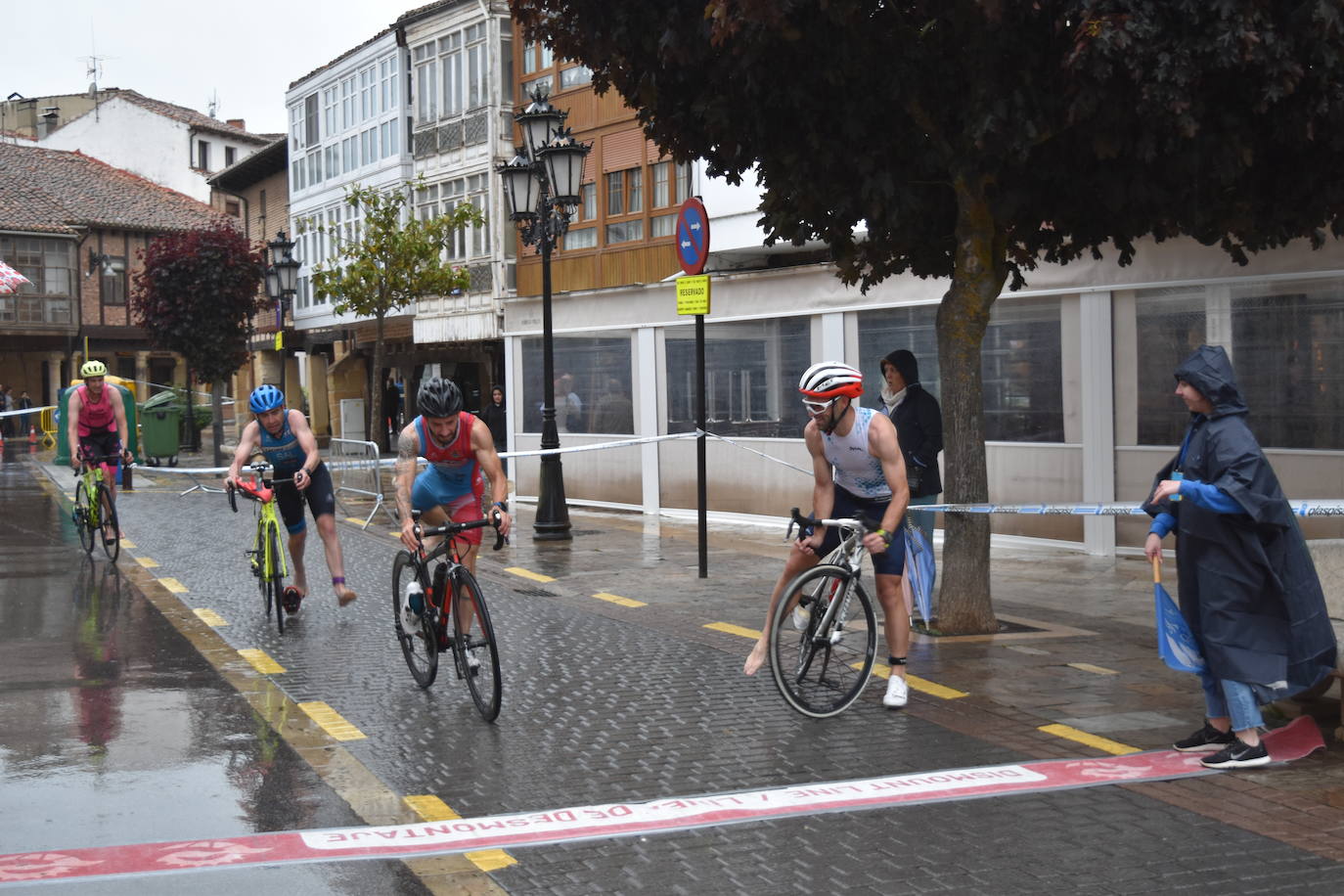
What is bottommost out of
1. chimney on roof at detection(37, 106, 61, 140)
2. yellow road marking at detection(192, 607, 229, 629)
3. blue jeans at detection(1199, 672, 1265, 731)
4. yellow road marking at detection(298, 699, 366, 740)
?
yellow road marking at detection(298, 699, 366, 740)

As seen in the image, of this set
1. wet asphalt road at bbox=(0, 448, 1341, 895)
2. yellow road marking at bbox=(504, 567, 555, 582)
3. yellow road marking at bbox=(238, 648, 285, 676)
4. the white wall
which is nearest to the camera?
wet asphalt road at bbox=(0, 448, 1341, 895)

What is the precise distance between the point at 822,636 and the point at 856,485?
0.83 m

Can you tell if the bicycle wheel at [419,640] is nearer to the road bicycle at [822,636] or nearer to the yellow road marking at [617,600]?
the road bicycle at [822,636]

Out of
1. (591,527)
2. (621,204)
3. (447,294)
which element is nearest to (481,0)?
(447,294)

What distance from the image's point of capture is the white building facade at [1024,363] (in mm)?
13312

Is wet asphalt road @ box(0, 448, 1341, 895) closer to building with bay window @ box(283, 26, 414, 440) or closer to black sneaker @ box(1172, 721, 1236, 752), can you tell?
black sneaker @ box(1172, 721, 1236, 752)

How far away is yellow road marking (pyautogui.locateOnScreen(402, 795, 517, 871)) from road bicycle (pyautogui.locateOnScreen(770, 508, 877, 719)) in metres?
2.05

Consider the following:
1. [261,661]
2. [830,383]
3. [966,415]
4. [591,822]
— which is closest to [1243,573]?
[830,383]

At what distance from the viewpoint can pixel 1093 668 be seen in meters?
9.05

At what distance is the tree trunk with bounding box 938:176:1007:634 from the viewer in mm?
10070

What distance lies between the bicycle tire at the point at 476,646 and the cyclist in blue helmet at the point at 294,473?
3.17 meters

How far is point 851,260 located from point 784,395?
7.71 meters

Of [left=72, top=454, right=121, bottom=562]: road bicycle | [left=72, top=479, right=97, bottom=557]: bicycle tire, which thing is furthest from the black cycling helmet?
[left=72, top=479, right=97, bottom=557]: bicycle tire

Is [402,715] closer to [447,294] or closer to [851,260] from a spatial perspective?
[851,260]
